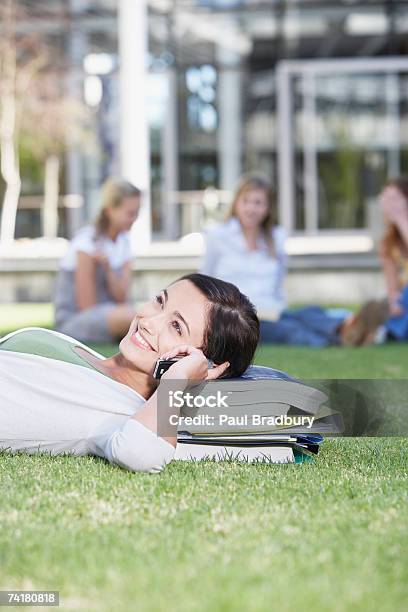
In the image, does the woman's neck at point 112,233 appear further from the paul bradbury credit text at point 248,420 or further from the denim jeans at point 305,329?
the paul bradbury credit text at point 248,420

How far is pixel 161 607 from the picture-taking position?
181 centimetres

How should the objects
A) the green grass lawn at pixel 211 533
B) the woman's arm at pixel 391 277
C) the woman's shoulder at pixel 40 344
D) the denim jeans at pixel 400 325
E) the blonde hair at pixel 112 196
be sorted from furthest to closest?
1. the woman's arm at pixel 391 277
2. the denim jeans at pixel 400 325
3. the blonde hair at pixel 112 196
4. the woman's shoulder at pixel 40 344
5. the green grass lawn at pixel 211 533

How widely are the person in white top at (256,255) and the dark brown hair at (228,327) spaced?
15.5 ft

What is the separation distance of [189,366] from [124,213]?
5.02 meters

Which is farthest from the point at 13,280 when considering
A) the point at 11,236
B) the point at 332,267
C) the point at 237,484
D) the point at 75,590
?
the point at 75,590

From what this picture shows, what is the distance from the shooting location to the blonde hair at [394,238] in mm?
8172

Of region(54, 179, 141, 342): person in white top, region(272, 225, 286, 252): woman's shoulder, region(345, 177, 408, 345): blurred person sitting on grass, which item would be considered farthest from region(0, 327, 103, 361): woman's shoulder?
region(272, 225, 286, 252): woman's shoulder

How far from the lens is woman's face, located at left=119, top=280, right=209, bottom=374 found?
3.04m

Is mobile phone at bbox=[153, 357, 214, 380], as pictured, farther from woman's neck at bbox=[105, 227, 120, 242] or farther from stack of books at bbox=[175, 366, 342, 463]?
woman's neck at bbox=[105, 227, 120, 242]

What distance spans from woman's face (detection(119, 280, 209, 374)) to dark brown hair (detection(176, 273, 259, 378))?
0.03 metres

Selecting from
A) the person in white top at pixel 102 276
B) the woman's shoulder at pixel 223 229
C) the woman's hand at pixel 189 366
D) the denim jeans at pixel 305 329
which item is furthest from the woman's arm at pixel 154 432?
the woman's shoulder at pixel 223 229

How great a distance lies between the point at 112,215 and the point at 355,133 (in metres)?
10.3

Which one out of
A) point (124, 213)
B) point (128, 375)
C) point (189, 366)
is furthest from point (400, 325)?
point (189, 366)

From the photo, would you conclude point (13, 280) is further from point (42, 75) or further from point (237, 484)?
point (237, 484)
